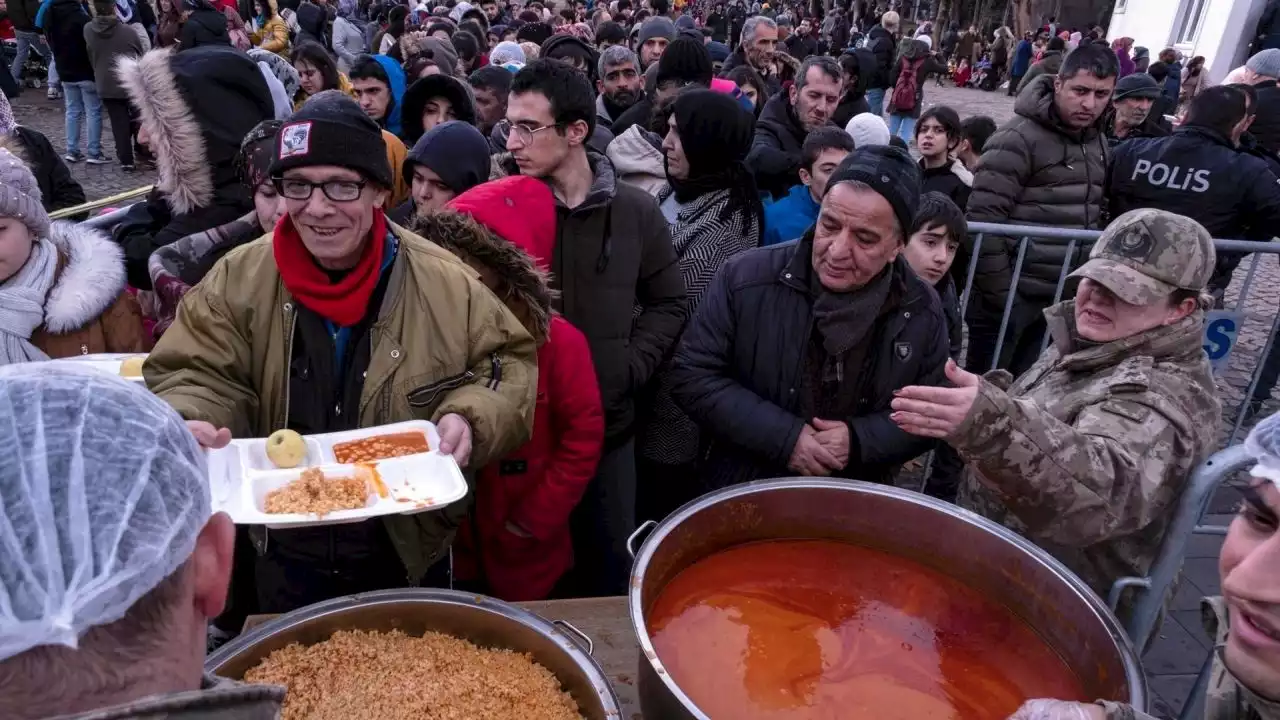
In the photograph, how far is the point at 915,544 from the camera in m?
1.95

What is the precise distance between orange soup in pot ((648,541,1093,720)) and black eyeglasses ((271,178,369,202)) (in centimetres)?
132

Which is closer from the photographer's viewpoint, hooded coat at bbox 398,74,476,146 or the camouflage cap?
the camouflage cap

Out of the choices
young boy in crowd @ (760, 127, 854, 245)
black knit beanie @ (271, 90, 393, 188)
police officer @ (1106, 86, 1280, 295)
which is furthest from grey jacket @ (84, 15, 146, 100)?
police officer @ (1106, 86, 1280, 295)

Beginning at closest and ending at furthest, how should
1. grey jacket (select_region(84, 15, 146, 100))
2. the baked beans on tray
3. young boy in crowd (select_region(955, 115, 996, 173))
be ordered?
the baked beans on tray, young boy in crowd (select_region(955, 115, 996, 173)), grey jacket (select_region(84, 15, 146, 100))

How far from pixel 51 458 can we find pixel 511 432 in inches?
51.4

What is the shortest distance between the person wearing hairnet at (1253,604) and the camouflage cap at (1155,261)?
Answer: 0.90 meters

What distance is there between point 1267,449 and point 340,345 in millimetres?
1984

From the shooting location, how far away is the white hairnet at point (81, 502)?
0.73 metres

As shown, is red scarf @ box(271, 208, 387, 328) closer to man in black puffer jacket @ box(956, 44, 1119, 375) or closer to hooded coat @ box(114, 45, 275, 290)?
hooded coat @ box(114, 45, 275, 290)

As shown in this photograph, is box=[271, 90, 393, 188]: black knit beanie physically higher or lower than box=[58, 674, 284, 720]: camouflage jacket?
higher

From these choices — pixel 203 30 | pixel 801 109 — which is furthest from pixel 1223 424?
pixel 203 30

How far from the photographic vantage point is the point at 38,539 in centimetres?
75

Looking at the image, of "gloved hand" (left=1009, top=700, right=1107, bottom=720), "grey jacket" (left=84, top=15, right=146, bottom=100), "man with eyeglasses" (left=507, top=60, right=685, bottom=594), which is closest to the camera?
"gloved hand" (left=1009, top=700, right=1107, bottom=720)

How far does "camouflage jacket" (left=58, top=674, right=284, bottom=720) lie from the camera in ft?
2.38
